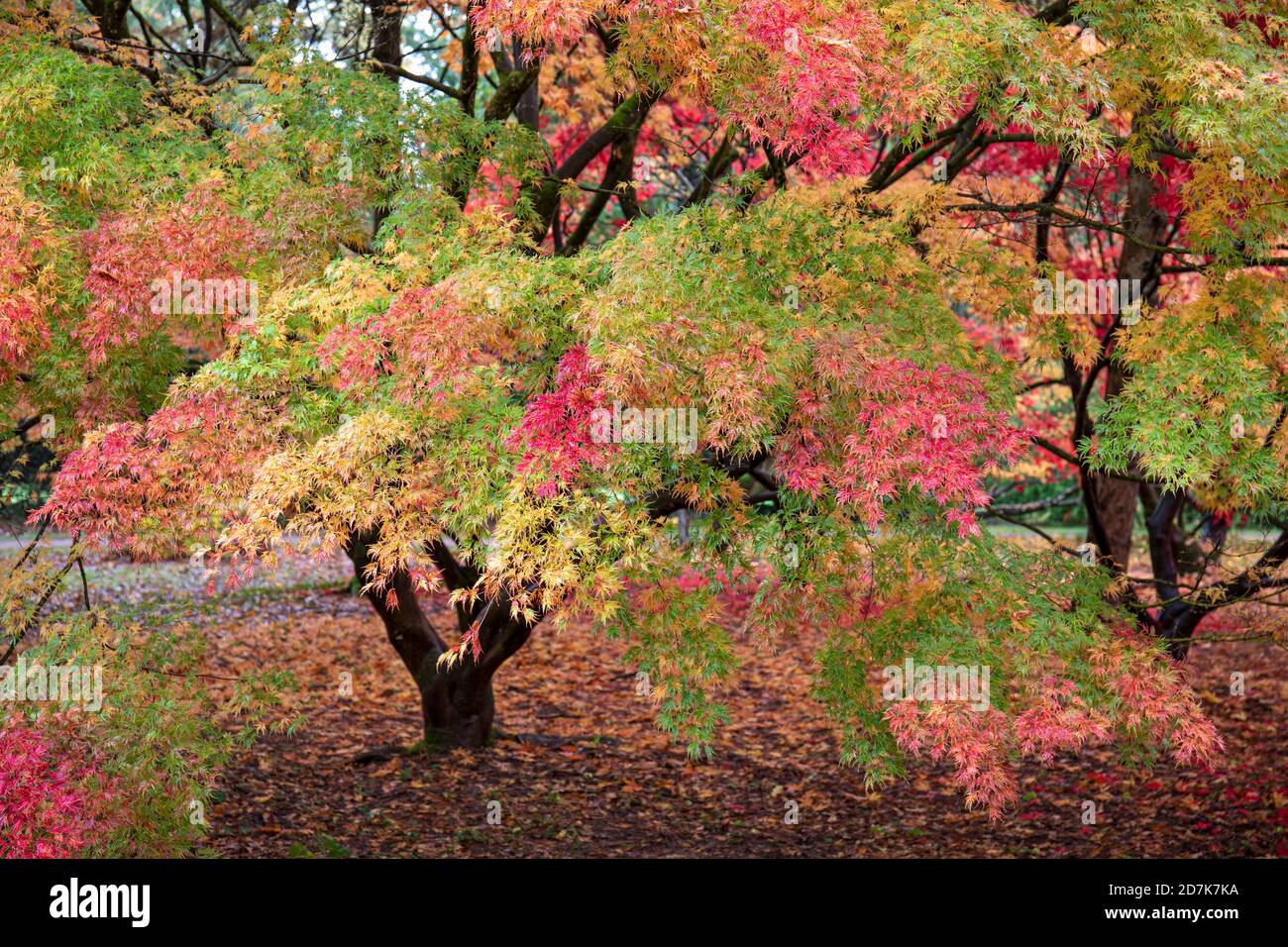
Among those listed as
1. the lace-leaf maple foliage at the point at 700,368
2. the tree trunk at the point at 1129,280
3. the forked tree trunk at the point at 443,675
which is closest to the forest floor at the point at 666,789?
the forked tree trunk at the point at 443,675

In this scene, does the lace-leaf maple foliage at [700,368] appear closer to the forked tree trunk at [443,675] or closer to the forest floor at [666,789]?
the forest floor at [666,789]

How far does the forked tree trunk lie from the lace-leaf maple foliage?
10.2ft

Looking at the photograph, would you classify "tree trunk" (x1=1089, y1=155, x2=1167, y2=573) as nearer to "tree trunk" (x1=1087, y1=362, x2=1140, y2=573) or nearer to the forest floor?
"tree trunk" (x1=1087, y1=362, x2=1140, y2=573)

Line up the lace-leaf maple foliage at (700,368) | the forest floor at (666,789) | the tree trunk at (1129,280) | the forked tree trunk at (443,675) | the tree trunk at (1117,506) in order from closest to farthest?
1. the lace-leaf maple foliage at (700,368)
2. the forest floor at (666,789)
3. the tree trunk at (1129,280)
4. the forked tree trunk at (443,675)
5. the tree trunk at (1117,506)

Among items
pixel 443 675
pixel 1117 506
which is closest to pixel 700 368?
pixel 443 675

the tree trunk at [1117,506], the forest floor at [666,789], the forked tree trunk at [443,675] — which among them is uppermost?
the tree trunk at [1117,506]

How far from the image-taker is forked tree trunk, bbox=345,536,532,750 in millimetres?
9609

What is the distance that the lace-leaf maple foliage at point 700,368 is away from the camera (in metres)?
5.22

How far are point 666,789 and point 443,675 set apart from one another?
2128 millimetres

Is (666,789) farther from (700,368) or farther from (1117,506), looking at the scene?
(700,368)

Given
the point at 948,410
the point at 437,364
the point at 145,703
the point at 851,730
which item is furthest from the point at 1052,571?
the point at 145,703

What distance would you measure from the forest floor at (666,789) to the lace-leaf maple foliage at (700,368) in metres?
2.22

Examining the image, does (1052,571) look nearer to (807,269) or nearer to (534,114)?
(807,269)
